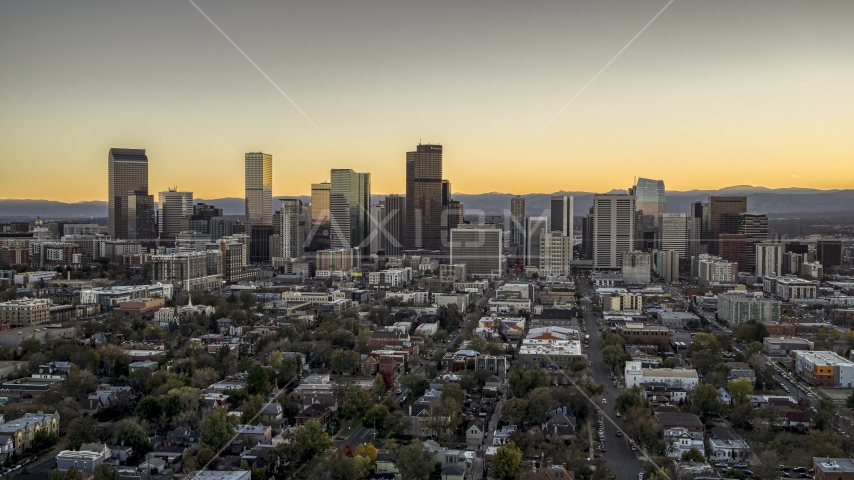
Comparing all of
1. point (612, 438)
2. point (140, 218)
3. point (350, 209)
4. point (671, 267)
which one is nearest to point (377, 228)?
point (350, 209)

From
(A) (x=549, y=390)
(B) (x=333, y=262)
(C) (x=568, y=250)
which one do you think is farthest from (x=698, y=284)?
(A) (x=549, y=390)

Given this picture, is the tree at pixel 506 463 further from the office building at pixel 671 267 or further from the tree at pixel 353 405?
the office building at pixel 671 267

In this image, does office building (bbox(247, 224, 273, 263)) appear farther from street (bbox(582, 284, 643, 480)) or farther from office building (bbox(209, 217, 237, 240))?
street (bbox(582, 284, 643, 480))

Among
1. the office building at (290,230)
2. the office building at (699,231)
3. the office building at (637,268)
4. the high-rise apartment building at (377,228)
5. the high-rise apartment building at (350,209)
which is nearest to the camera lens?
the office building at (637,268)

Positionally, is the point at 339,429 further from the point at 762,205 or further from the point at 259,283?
the point at 762,205

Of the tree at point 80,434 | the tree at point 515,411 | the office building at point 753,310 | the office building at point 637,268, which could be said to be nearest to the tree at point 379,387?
the tree at point 515,411
